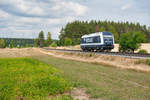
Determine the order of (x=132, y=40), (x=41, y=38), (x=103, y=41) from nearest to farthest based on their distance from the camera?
1. (x=103, y=41)
2. (x=132, y=40)
3. (x=41, y=38)

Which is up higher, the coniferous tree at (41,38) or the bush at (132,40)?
the coniferous tree at (41,38)

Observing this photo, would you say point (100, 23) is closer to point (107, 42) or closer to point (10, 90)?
point (107, 42)

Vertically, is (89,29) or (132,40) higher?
(89,29)

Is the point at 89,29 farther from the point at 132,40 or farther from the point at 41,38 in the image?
the point at 132,40

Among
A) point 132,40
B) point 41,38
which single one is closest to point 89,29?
point 41,38

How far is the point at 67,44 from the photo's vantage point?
89.2 m

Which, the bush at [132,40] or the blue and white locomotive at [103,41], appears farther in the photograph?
the bush at [132,40]

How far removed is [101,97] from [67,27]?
10193 centimetres

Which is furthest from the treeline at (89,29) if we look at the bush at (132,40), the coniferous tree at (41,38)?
the bush at (132,40)

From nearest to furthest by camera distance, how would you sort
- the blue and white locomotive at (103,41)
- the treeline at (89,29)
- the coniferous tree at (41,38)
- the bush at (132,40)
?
the blue and white locomotive at (103,41)
the bush at (132,40)
the treeline at (89,29)
the coniferous tree at (41,38)

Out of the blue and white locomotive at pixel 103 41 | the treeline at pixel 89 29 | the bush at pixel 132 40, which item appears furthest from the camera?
the treeline at pixel 89 29

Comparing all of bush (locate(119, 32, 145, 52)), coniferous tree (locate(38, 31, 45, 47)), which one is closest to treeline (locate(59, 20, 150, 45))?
coniferous tree (locate(38, 31, 45, 47))

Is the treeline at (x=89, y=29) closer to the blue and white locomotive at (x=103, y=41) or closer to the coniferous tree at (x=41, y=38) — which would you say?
the coniferous tree at (x=41, y=38)

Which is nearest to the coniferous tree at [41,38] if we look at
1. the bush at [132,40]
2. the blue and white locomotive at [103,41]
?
the blue and white locomotive at [103,41]
